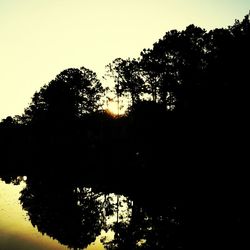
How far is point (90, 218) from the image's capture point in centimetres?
3197

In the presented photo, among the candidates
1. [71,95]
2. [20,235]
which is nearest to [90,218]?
[20,235]

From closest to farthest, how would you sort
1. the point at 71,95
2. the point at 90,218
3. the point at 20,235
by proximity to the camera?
the point at 20,235 < the point at 90,218 < the point at 71,95

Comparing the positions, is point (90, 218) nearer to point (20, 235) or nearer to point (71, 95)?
point (20, 235)

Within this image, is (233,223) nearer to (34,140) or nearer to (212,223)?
(212,223)

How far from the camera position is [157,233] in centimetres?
1620

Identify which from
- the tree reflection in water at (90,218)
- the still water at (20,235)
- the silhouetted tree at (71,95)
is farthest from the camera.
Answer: the silhouetted tree at (71,95)

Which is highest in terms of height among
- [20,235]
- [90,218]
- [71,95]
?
[71,95]

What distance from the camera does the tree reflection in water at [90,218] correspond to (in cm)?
1628

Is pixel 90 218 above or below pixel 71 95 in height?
below

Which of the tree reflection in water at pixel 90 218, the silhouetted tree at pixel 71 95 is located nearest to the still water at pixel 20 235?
the tree reflection in water at pixel 90 218

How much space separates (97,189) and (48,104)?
29.6 metres

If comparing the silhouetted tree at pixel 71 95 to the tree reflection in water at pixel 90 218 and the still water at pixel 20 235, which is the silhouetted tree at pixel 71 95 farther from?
the still water at pixel 20 235

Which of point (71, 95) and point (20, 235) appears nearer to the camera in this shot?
point (20, 235)

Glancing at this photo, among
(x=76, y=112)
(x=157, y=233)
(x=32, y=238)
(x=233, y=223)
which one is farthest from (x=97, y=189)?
(x=233, y=223)
